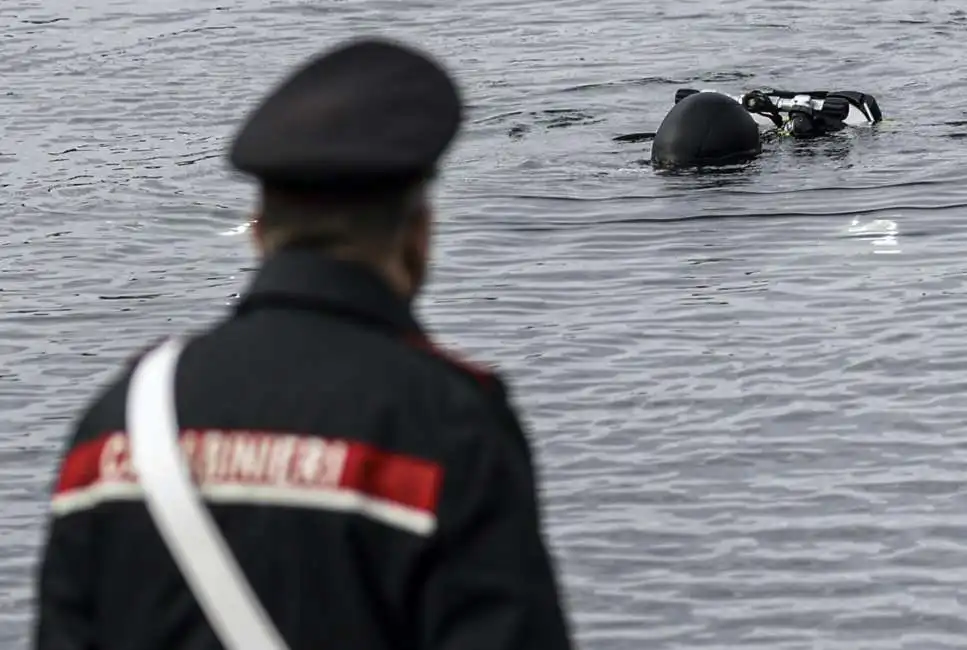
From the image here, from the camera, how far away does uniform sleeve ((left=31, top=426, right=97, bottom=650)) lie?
308 centimetres

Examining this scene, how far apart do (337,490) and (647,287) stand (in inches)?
454

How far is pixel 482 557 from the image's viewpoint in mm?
2891

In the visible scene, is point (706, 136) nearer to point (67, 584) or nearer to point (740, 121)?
point (740, 121)

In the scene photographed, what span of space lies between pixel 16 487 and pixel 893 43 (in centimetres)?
1421

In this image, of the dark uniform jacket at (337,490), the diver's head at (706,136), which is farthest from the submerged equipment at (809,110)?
the dark uniform jacket at (337,490)

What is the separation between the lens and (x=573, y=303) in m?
14.0

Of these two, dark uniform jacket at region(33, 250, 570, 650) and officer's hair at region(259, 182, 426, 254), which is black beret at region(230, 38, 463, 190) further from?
dark uniform jacket at region(33, 250, 570, 650)

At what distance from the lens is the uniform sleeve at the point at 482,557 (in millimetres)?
2889

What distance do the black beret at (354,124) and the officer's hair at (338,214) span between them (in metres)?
0.02

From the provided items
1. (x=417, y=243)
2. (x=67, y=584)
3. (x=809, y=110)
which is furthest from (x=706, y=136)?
(x=67, y=584)

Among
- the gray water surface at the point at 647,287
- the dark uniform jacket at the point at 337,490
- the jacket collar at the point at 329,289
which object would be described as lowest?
the gray water surface at the point at 647,287

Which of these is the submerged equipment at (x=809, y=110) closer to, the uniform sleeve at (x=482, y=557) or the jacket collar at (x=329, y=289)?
the jacket collar at (x=329, y=289)

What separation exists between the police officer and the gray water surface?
6143 mm

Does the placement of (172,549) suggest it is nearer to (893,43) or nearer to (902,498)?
(902,498)
